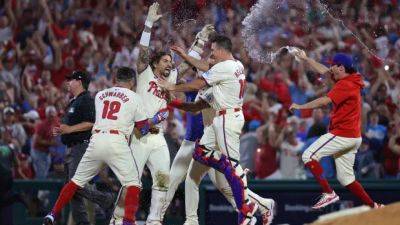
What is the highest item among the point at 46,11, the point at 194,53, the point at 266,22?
the point at 46,11

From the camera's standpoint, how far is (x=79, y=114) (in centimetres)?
1426

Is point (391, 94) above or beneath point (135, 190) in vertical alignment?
above

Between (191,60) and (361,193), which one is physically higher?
(191,60)

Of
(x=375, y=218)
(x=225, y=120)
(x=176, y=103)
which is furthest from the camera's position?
(x=176, y=103)

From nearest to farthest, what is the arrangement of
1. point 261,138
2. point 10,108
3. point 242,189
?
point 242,189, point 261,138, point 10,108

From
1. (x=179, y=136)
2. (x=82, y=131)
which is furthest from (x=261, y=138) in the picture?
(x=82, y=131)

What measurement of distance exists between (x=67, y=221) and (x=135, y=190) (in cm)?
358

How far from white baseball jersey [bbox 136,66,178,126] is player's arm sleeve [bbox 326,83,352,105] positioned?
2.11 metres

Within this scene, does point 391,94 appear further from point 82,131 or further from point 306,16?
point 82,131

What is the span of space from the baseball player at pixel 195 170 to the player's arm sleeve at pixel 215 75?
0.23 meters

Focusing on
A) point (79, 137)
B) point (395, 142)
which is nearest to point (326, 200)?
point (79, 137)

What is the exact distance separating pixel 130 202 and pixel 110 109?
1.12 meters

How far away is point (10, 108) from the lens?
63.6 feet

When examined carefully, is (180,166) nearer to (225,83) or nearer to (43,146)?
(225,83)
